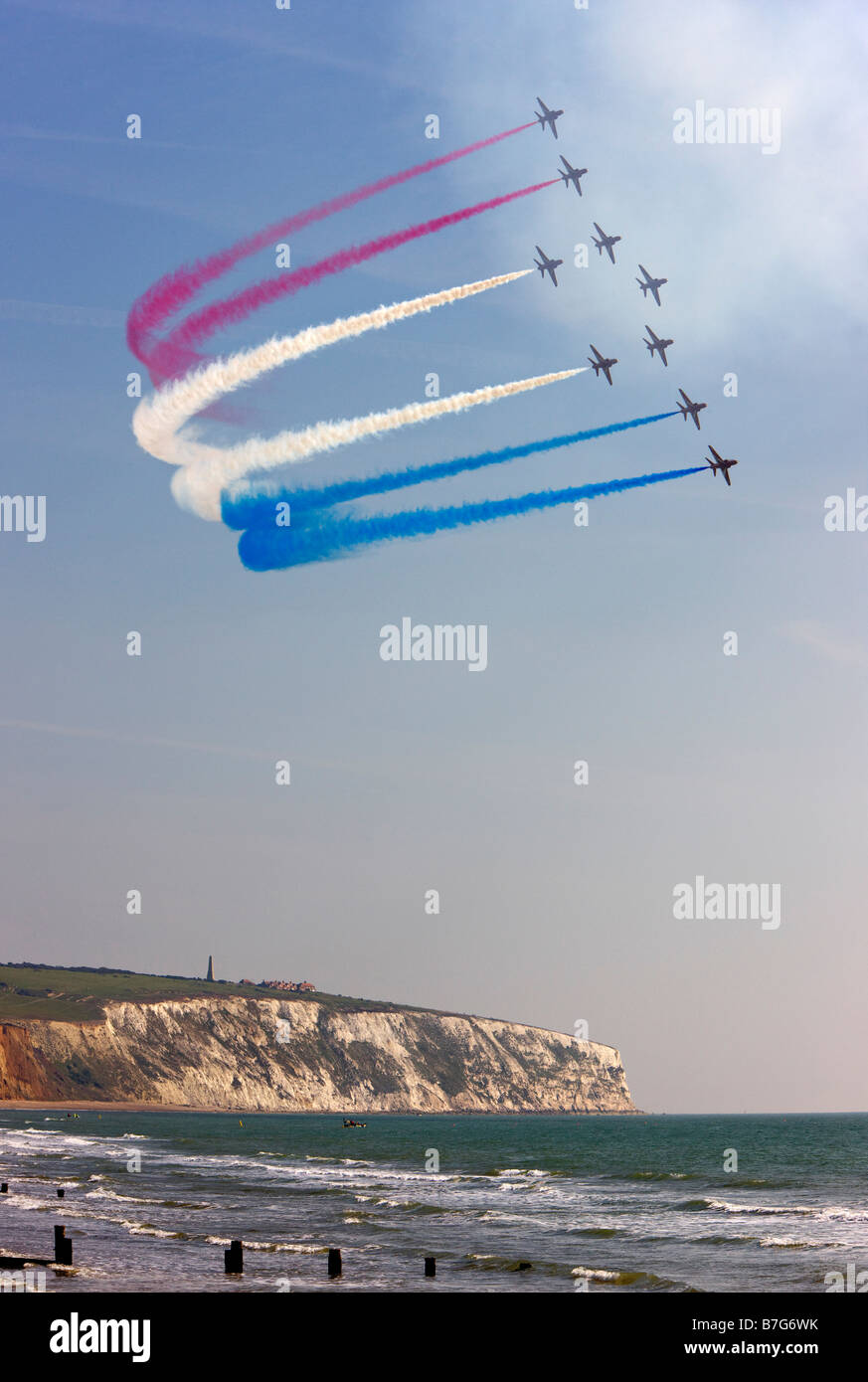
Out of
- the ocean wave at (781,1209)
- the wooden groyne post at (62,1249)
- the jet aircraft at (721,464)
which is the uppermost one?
the jet aircraft at (721,464)

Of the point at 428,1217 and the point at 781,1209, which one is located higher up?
the point at 428,1217

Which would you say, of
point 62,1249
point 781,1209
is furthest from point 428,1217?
point 62,1249

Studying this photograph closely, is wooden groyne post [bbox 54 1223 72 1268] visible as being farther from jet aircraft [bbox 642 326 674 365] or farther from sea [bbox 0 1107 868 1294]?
jet aircraft [bbox 642 326 674 365]

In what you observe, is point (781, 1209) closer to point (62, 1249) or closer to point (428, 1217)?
point (428, 1217)

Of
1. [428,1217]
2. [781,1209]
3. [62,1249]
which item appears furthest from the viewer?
[781,1209]

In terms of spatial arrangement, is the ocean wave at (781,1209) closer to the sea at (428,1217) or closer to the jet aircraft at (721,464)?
the sea at (428,1217)

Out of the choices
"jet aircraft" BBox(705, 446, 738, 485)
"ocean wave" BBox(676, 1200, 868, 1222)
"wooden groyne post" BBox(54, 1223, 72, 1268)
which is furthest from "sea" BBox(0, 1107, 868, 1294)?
"jet aircraft" BBox(705, 446, 738, 485)

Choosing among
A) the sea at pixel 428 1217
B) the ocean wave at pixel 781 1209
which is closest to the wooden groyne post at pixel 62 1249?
the sea at pixel 428 1217

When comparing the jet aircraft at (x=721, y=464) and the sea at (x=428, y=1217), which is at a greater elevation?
the jet aircraft at (x=721, y=464)

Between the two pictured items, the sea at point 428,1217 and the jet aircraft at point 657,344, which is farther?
the jet aircraft at point 657,344
